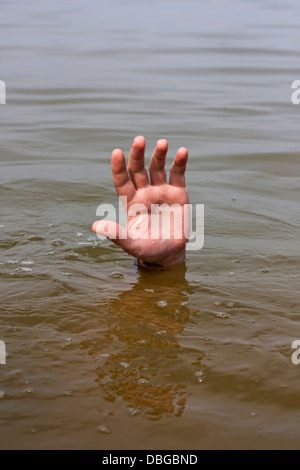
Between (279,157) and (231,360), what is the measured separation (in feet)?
10.6

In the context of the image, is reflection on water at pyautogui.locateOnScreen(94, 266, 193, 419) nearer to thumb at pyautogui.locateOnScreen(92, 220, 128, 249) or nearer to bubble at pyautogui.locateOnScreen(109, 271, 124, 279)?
bubble at pyautogui.locateOnScreen(109, 271, 124, 279)

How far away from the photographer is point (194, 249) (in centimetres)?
363

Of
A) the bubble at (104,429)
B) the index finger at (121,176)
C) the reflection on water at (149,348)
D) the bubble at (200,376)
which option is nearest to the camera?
the bubble at (104,429)

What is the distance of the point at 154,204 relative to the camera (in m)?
3.17

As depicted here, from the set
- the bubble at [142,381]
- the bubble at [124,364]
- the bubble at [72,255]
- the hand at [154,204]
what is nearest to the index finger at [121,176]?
the hand at [154,204]

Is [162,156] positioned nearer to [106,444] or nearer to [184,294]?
[184,294]

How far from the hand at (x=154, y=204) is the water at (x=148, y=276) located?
0.60ft

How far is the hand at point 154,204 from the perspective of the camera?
3002mm

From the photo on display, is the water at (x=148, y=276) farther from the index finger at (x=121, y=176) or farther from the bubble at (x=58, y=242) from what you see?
the index finger at (x=121, y=176)

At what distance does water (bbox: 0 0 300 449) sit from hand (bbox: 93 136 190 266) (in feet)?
0.60

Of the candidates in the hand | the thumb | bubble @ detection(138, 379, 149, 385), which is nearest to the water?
bubble @ detection(138, 379, 149, 385)

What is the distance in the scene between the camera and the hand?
300 cm

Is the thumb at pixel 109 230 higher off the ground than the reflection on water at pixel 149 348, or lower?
higher

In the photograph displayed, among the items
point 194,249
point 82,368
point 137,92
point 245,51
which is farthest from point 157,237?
point 245,51
